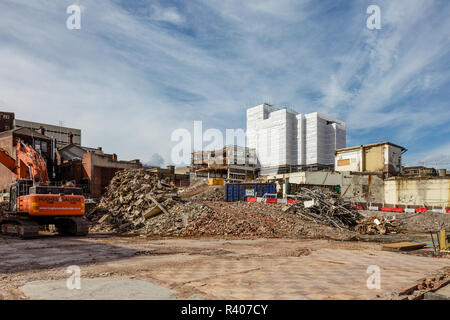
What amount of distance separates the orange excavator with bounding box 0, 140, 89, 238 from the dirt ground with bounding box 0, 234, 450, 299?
10.6ft

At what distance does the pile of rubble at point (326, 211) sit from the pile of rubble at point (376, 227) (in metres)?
0.92

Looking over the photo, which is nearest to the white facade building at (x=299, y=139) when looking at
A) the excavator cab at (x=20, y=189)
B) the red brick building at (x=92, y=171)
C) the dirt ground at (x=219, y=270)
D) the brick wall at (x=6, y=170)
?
the red brick building at (x=92, y=171)

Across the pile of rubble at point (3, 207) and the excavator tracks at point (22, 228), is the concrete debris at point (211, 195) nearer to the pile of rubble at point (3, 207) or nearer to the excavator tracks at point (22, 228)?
the pile of rubble at point (3, 207)

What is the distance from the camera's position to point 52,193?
54.3 feet

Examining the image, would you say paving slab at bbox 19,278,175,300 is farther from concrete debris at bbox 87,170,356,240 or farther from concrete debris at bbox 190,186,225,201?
concrete debris at bbox 190,186,225,201

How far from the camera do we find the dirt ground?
19.2ft

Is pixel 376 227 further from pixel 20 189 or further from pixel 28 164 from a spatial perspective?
pixel 28 164

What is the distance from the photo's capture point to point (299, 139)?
70438mm

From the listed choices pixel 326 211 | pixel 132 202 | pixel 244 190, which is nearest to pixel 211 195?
pixel 244 190

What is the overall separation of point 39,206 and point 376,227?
1939 centimetres

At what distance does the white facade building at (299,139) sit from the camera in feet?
226

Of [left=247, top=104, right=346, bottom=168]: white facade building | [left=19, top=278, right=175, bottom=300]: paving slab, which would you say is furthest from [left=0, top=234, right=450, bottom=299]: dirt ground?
[left=247, top=104, right=346, bottom=168]: white facade building
